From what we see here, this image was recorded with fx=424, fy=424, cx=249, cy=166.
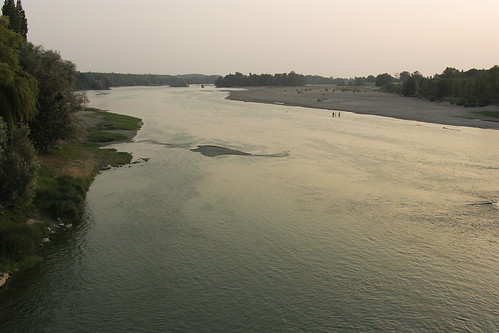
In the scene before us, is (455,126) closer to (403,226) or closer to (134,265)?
(403,226)

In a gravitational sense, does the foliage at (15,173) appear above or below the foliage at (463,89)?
below

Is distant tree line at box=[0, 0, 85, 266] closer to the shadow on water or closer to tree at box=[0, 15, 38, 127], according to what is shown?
tree at box=[0, 15, 38, 127]

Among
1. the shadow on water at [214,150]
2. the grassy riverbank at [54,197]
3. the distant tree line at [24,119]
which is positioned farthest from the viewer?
the shadow on water at [214,150]

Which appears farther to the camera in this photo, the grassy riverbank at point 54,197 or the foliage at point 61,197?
the foliage at point 61,197

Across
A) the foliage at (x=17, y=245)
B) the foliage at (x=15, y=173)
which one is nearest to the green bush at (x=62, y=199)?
the foliage at (x=15, y=173)

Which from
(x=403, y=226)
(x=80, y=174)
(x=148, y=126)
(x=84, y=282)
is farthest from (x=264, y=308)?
(x=148, y=126)

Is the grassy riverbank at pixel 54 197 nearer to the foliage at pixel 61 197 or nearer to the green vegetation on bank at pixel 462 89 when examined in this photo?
the foliage at pixel 61 197
